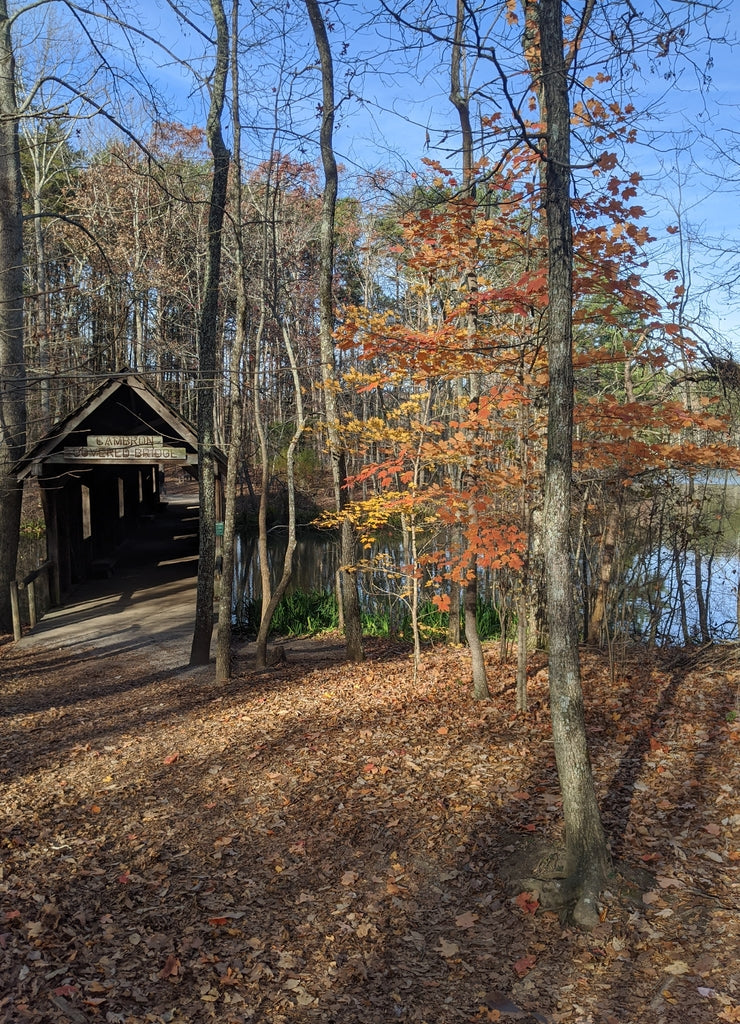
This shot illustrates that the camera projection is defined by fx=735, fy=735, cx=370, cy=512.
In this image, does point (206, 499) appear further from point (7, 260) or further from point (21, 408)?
point (7, 260)

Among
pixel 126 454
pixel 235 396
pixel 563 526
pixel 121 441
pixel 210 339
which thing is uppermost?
pixel 210 339

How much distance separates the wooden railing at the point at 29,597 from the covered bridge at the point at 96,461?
89 centimetres

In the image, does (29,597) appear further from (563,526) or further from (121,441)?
(563,526)

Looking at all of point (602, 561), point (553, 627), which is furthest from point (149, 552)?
point (553, 627)

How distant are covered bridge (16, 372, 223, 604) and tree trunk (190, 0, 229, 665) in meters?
0.86

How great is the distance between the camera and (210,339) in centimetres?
862

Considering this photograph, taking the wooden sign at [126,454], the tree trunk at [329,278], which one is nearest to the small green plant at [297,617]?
the tree trunk at [329,278]

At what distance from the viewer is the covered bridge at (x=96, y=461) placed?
39.1ft

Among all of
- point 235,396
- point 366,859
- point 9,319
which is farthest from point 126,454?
point 366,859

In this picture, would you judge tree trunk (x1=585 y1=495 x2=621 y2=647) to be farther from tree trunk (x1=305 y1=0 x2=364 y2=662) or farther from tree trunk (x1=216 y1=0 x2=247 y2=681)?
tree trunk (x1=216 y1=0 x2=247 y2=681)

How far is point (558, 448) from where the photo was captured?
3.91m

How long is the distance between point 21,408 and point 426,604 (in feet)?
22.4

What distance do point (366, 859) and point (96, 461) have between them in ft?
33.7

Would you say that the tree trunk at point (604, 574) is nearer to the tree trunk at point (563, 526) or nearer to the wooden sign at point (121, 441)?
the tree trunk at point (563, 526)
